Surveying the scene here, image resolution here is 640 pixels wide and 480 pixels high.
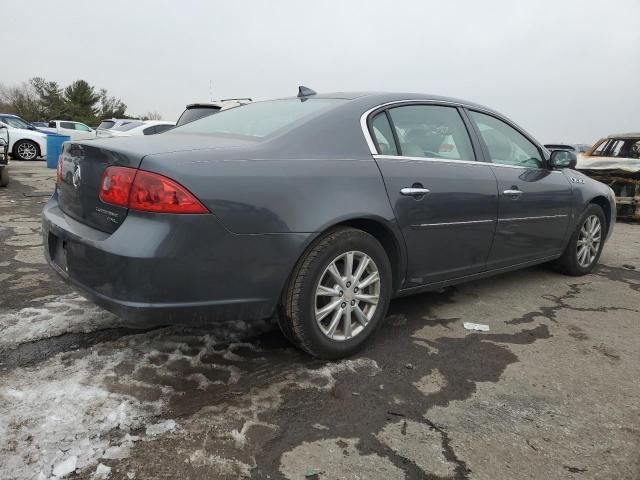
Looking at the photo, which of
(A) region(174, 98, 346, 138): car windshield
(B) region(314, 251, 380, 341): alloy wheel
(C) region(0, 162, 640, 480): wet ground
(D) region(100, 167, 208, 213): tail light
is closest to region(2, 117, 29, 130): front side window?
(C) region(0, 162, 640, 480): wet ground

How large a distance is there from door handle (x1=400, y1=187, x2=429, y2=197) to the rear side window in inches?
9.1

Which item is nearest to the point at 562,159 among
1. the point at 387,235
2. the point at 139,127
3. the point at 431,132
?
the point at 431,132

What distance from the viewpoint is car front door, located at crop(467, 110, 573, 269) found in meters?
3.60

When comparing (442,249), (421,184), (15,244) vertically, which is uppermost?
(421,184)

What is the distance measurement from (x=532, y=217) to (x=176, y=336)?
8.78ft

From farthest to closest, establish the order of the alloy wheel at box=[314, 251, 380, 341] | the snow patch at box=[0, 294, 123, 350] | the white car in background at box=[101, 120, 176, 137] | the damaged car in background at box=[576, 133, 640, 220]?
the white car in background at box=[101, 120, 176, 137] < the damaged car in background at box=[576, 133, 640, 220] < the snow patch at box=[0, 294, 123, 350] < the alloy wheel at box=[314, 251, 380, 341]

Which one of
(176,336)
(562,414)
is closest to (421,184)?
(562,414)

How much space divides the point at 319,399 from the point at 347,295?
1.89 feet

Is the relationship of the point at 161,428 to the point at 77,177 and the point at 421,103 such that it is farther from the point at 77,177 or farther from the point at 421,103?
the point at 421,103


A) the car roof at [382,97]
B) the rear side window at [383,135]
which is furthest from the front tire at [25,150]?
the rear side window at [383,135]

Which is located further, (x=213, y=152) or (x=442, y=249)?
(x=442, y=249)

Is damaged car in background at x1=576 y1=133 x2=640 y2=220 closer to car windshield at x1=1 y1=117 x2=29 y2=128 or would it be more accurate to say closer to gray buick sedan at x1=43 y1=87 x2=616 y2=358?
gray buick sedan at x1=43 y1=87 x2=616 y2=358

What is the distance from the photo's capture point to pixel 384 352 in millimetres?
2893

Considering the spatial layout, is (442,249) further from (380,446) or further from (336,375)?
(380,446)
